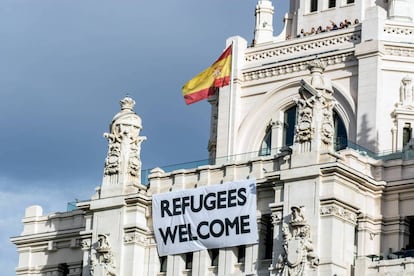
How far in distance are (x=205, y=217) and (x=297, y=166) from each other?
685 centimetres

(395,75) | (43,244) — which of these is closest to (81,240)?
(43,244)

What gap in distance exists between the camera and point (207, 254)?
4112 inches

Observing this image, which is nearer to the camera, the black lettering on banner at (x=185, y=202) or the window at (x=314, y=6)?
the black lettering on banner at (x=185, y=202)

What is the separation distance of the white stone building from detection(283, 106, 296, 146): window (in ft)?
0.35

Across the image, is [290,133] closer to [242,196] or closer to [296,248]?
[242,196]

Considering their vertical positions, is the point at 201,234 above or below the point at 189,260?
above

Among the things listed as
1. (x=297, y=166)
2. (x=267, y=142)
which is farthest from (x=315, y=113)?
(x=267, y=142)

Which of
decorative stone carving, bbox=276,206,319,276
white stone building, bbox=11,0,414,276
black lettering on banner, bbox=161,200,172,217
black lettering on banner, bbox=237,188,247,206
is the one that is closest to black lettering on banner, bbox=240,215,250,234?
white stone building, bbox=11,0,414,276

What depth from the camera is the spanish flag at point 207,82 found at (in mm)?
116938

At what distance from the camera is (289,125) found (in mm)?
114438

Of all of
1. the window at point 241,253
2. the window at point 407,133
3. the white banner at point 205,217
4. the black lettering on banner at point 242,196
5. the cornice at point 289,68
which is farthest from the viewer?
the cornice at point 289,68

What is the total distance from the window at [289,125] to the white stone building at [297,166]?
105 millimetres

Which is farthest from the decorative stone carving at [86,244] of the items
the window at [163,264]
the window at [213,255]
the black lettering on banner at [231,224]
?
the black lettering on banner at [231,224]

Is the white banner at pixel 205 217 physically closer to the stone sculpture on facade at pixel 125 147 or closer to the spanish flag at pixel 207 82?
the stone sculpture on facade at pixel 125 147
